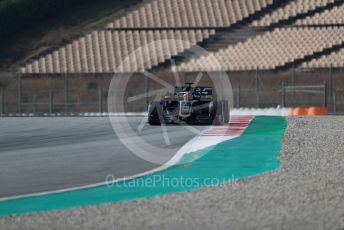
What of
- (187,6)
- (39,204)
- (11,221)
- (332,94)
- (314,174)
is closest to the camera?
(11,221)

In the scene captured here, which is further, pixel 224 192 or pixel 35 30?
pixel 35 30

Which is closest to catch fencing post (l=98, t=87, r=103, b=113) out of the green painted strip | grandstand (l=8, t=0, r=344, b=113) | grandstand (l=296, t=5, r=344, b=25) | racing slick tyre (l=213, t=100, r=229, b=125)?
grandstand (l=8, t=0, r=344, b=113)

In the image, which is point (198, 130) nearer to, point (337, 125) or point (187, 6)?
point (337, 125)

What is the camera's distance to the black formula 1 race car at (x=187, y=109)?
22.2 meters

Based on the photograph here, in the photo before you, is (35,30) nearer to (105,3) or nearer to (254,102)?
(105,3)

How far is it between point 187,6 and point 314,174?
114 ft

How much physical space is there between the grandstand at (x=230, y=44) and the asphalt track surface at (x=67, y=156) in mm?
14544

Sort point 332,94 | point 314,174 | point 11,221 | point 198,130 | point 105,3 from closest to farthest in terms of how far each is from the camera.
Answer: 1. point 11,221
2. point 314,174
3. point 198,130
4. point 332,94
5. point 105,3

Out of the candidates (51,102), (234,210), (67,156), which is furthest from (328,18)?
(234,210)

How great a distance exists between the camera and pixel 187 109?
72.7 feet

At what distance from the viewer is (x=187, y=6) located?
45.1 meters

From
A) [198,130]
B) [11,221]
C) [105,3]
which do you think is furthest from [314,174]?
[105,3]

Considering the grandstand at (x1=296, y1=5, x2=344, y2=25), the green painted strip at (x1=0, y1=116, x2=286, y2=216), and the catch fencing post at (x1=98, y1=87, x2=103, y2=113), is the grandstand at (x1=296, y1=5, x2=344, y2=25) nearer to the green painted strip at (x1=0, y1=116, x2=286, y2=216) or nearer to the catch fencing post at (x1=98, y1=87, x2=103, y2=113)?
the catch fencing post at (x1=98, y1=87, x2=103, y2=113)

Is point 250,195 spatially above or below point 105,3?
below
